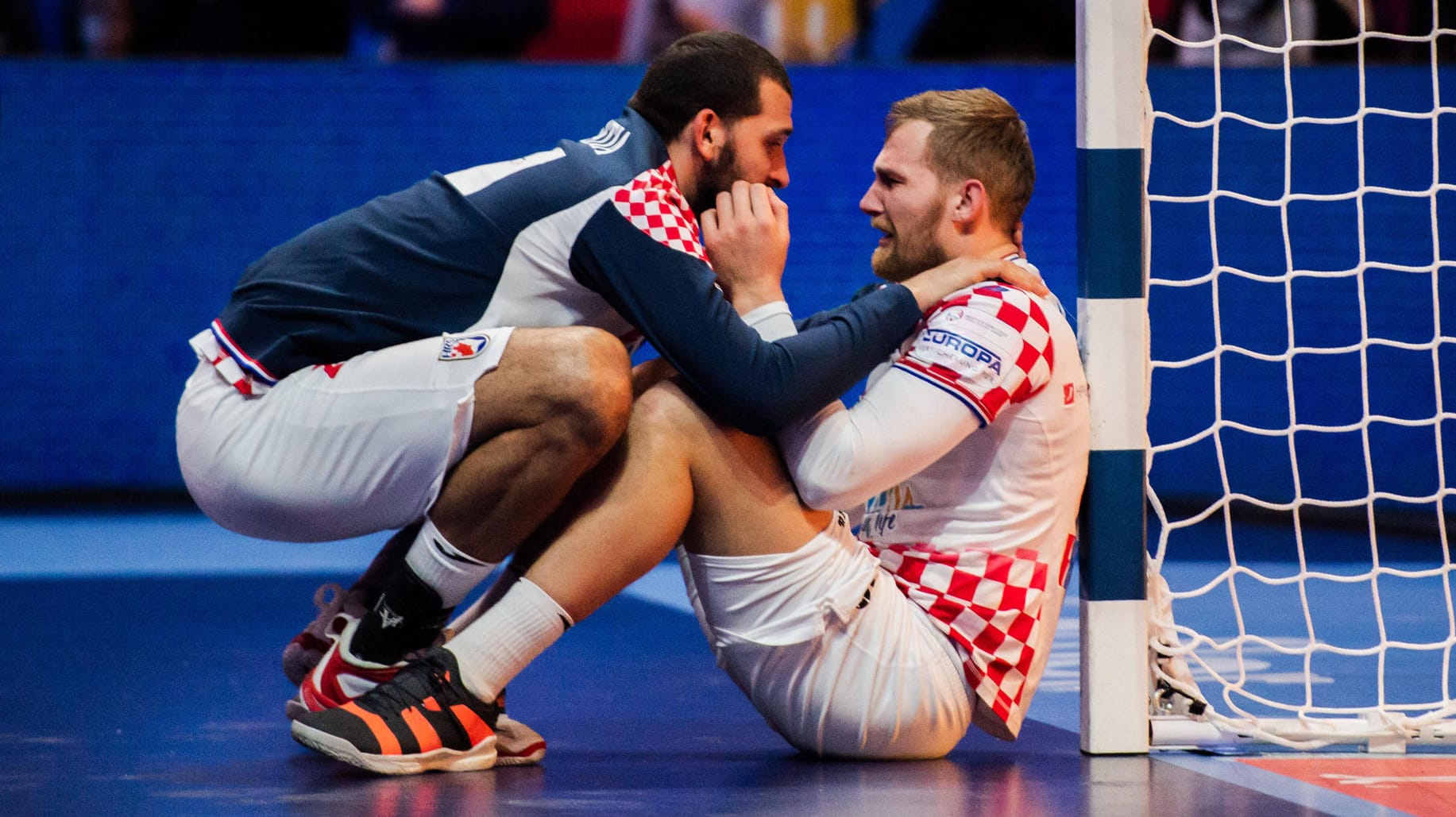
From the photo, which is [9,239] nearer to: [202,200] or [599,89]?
[202,200]

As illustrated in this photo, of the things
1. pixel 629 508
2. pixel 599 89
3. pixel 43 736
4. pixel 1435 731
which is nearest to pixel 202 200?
pixel 599 89

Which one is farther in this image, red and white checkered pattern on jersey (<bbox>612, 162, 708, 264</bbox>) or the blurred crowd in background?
the blurred crowd in background

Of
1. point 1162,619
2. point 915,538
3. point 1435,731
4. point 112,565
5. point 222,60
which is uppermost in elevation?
point 222,60

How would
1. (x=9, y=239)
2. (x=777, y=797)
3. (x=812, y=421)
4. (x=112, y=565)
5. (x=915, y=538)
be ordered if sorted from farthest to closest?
(x=9, y=239), (x=112, y=565), (x=915, y=538), (x=812, y=421), (x=777, y=797)

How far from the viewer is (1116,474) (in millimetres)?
2406

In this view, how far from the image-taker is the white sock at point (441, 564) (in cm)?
222

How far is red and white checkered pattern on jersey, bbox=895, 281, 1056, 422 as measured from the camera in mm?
2213

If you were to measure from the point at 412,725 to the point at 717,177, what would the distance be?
0.98 metres

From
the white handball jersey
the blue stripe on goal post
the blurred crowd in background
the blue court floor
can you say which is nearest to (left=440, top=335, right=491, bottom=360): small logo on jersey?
the white handball jersey

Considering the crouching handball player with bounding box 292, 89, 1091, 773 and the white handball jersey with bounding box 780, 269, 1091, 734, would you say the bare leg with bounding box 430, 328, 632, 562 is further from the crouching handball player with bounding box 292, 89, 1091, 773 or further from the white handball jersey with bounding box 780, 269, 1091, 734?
the white handball jersey with bounding box 780, 269, 1091, 734

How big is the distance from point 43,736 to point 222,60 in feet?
15.9

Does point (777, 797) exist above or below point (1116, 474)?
below

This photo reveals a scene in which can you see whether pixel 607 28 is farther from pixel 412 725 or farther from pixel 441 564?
pixel 412 725

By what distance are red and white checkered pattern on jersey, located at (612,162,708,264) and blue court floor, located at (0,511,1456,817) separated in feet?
2.47
